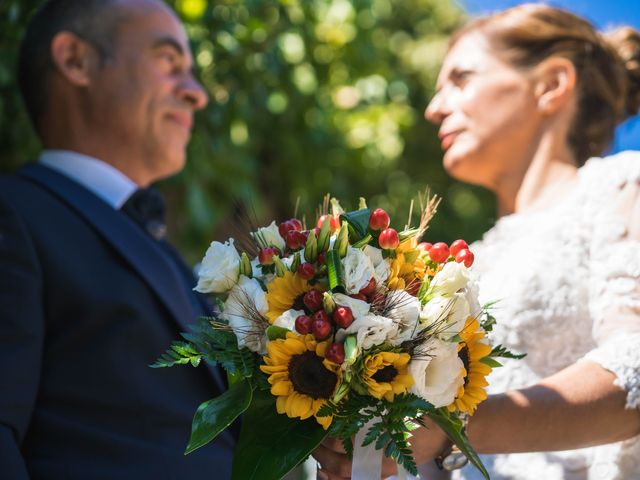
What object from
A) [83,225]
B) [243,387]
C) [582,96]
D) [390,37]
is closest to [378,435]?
[243,387]

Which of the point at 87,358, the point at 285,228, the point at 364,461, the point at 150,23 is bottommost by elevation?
the point at 87,358

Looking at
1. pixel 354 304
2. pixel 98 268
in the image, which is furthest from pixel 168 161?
pixel 354 304

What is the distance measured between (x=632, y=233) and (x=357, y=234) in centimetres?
88

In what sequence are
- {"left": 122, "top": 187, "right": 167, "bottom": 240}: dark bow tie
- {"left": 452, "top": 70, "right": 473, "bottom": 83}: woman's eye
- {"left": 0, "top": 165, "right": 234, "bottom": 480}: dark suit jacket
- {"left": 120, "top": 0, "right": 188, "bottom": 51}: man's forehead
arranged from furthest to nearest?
{"left": 120, "top": 0, "right": 188, "bottom": 51}: man's forehead
{"left": 122, "top": 187, "right": 167, "bottom": 240}: dark bow tie
{"left": 452, "top": 70, "right": 473, "bottom": 83}: woman's eye
{"left": 0, "top": 165, "right": 234, "bottom": 480}: dark suit jacket

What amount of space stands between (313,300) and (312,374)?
0.49 feet

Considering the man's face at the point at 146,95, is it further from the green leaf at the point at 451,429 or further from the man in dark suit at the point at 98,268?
the green leaf at the point at 451,429

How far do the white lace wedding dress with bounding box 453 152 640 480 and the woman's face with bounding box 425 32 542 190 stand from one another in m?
0.30

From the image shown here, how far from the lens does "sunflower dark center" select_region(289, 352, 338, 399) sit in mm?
1787

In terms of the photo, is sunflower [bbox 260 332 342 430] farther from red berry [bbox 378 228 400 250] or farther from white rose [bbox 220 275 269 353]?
red berry [bbox 378 228 400 250]

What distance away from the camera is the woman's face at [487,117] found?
2908mm

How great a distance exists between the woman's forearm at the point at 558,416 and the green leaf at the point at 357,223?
1.69 feet

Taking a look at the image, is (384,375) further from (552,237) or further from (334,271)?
(552,237)

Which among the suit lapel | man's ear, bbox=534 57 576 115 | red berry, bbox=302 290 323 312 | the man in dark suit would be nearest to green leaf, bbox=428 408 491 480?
red berry, bbox=302 290 323 312

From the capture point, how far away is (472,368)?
6.26 ft
